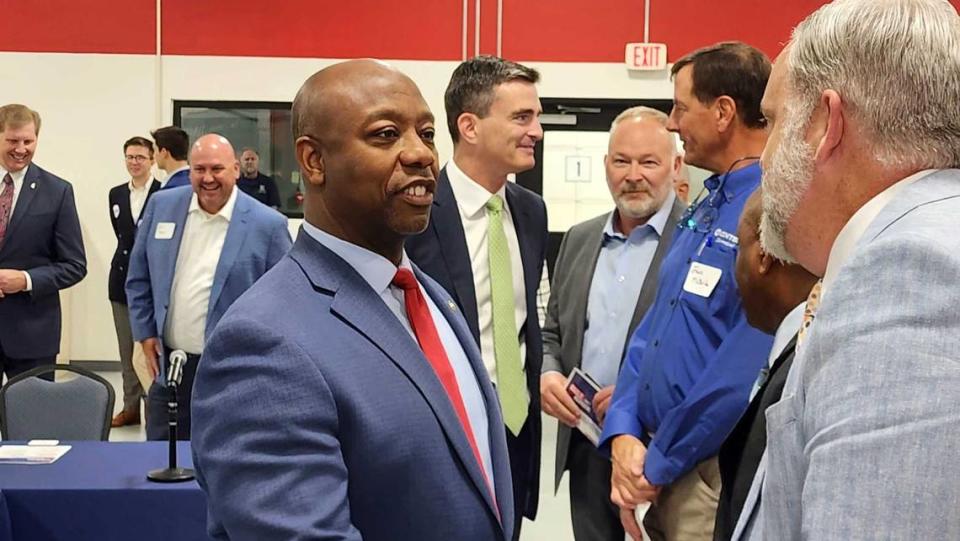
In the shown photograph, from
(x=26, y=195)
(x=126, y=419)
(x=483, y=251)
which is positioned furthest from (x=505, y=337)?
(x=126, y=419)

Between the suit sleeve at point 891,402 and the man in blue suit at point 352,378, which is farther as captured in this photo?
the man in blue suit at point 352,378

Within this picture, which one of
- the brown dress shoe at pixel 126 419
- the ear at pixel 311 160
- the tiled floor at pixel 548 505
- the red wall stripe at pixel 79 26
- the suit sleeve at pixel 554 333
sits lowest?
the tiled floor at pixel 548 505

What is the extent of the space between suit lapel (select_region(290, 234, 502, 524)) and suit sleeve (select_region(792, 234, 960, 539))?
630 mm

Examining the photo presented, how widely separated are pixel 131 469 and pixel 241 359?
200 cm

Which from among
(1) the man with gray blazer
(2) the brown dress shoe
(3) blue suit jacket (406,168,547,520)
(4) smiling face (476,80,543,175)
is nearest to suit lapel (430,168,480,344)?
(3) blue suit jacket (406,168,547,520)

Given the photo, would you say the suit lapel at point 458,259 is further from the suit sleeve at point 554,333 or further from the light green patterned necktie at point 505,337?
the suit sleeve at point 554,333

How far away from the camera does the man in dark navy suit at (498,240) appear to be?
289cm

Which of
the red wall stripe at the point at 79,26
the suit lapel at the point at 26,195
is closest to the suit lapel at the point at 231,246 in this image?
the suit lapel at the point at 26,195

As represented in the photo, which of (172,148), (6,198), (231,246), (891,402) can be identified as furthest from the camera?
(172,148)

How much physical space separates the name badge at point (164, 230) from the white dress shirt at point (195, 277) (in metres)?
0.05

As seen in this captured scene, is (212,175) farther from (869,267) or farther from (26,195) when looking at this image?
(869,267)

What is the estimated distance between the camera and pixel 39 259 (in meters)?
4.92

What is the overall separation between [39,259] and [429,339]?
4.00m

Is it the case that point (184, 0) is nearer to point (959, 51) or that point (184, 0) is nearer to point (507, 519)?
point (507, 519)
